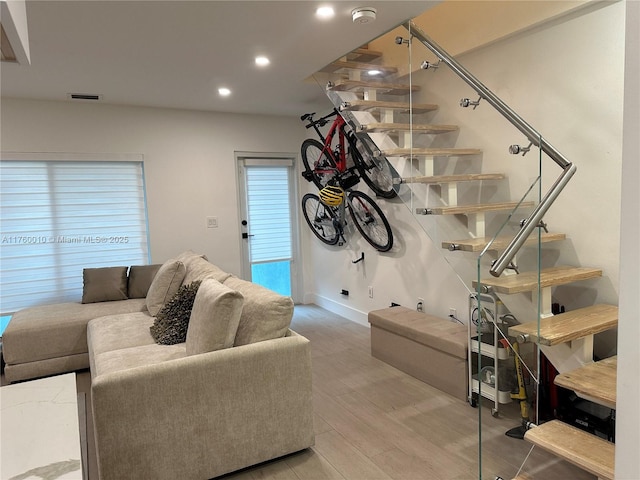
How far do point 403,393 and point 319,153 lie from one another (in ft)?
9.40

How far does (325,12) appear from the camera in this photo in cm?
241

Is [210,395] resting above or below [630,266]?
below

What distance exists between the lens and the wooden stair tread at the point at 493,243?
6.63 ft

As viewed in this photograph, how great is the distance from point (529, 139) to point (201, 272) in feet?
8.10

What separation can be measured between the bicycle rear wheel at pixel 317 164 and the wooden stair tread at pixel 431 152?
1501 mm

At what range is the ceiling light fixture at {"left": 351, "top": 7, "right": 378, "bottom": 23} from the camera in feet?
7.83

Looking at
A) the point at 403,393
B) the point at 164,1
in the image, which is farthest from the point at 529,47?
the point at 403,393

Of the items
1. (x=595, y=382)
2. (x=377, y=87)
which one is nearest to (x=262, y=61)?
(x=377, y=87)

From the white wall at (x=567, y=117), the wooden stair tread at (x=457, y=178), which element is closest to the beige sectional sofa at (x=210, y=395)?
the white wall at (x=567, y=117)

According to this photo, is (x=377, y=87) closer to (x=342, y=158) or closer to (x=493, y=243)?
(x=342, y=158)

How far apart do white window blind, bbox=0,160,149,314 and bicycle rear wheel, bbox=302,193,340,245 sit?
1.91 meters

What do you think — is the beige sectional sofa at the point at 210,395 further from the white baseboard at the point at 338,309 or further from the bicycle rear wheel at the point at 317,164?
the white baseboard at the point at 338,309

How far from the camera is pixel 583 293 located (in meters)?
2.59

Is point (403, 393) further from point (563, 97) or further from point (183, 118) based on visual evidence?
point (183, 118)
